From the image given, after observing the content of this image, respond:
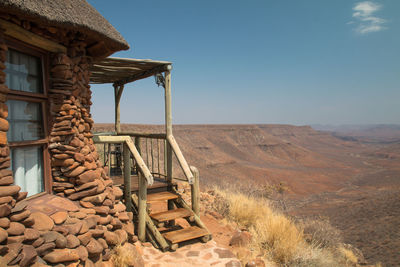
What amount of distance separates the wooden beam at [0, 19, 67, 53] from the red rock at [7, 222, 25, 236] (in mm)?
1991

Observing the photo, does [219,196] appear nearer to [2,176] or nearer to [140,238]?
[140,238]

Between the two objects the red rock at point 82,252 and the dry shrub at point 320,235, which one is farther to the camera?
the dry shrub at point 320,235

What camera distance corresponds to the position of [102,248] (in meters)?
3.43

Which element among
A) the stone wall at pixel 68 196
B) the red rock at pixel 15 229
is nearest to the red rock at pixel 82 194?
the stone wall at pixel 68 196

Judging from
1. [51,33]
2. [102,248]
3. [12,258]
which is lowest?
[102,248]

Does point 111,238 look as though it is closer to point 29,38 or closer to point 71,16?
point 29,38

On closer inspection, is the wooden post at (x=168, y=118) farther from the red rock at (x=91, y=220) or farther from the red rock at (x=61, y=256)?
the red rock at (x=61, y=256)

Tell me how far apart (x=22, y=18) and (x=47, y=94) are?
3.10ft

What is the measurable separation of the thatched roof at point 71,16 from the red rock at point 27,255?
233cm

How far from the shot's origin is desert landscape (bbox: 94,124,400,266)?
426 inches

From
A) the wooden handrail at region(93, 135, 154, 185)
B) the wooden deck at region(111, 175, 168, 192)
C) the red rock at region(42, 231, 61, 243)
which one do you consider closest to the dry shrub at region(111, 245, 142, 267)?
the red rock at region(42, 231, 61, 243)

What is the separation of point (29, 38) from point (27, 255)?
7.66ft

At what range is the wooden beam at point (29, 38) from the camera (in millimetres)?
2843

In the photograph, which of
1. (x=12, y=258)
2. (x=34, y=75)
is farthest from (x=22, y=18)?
(x=12, y=258)
